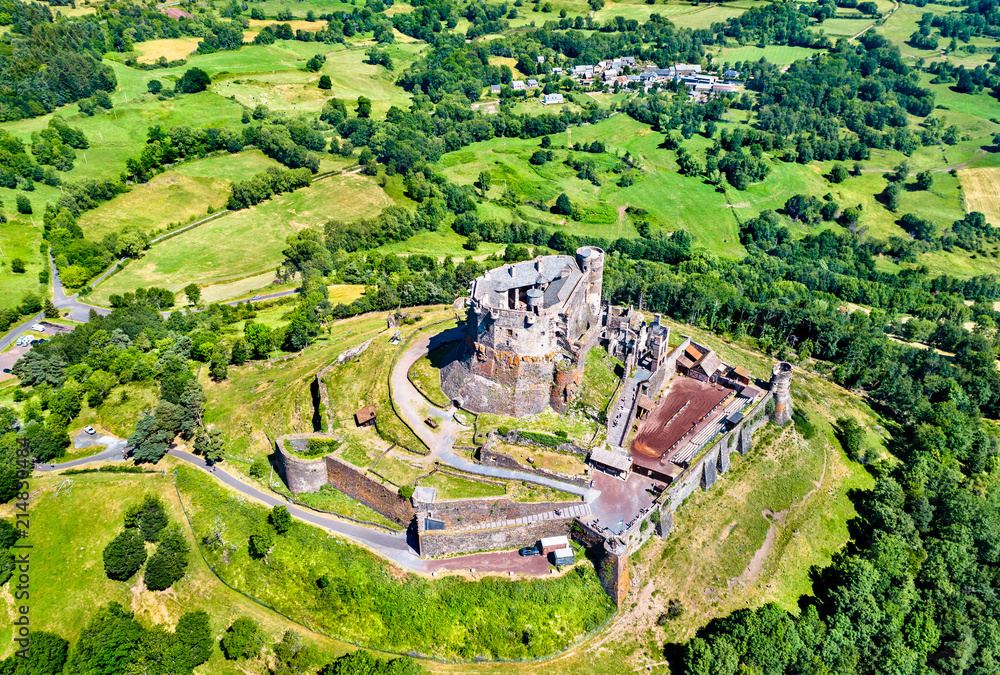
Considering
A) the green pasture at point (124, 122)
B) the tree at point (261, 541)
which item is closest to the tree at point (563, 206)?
the green pasture at point (124, 122)

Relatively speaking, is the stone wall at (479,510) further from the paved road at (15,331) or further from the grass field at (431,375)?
the paved road at (15,331)

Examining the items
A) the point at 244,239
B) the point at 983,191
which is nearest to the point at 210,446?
the point at 244,239

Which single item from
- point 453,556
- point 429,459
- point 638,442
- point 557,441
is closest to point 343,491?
point 429,459

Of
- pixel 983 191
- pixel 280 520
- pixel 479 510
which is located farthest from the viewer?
pixel 983 191

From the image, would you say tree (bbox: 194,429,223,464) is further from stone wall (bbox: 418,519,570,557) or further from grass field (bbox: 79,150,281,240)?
grass field (bbox: 79,150,281,240)

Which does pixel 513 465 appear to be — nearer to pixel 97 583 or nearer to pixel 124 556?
pixel 124 556

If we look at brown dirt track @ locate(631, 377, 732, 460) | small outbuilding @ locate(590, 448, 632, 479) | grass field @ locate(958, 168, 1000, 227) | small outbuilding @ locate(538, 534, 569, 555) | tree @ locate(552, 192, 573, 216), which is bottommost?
grass field @ locate(958, 168, 1000, 227)

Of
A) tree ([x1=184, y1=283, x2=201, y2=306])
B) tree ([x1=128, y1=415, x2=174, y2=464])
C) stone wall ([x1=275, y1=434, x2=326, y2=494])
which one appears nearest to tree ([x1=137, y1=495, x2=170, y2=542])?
tree ([x1=128, y1=415, x2=174, y2=464])
